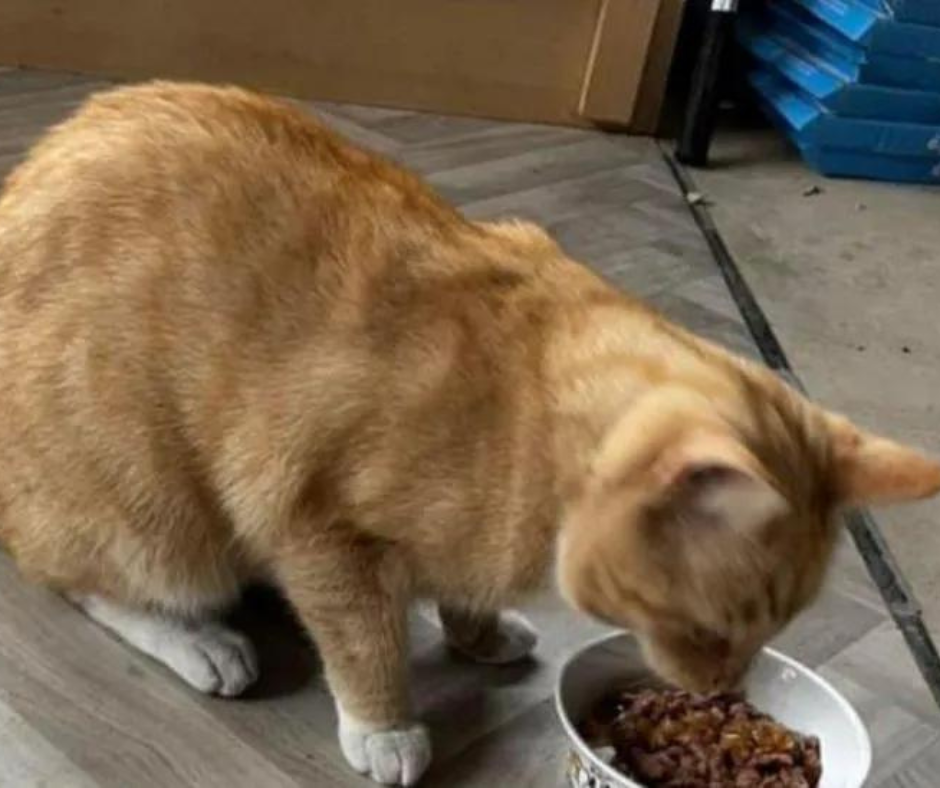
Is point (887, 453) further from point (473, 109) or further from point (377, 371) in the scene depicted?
point (473, 109)

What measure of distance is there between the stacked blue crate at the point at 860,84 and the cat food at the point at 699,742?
1.75 meters

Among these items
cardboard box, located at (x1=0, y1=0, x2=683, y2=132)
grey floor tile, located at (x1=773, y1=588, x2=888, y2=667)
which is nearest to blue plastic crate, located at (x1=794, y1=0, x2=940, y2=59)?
cardboard box, located at (x1=0, y1=0, x2=683, y2=132)

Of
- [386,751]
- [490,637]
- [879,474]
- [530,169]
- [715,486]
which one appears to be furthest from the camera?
[530,169]

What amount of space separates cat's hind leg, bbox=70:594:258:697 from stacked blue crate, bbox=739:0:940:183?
5.98ft

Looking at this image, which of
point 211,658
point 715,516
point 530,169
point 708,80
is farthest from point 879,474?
point 708,80

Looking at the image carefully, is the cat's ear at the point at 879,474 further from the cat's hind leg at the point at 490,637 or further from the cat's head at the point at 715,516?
the cat's hind leg at the point at 490,637

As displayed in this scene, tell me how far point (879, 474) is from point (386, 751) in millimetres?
419

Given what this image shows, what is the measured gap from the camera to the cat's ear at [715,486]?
896mm

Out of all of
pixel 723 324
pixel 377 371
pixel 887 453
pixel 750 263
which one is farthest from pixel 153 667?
pixel 750 263

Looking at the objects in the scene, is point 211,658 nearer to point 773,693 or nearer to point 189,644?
point 189,644

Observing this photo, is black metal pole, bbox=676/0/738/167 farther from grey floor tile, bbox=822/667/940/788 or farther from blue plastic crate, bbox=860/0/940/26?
grey floor tile, bbox=822/667/940/788

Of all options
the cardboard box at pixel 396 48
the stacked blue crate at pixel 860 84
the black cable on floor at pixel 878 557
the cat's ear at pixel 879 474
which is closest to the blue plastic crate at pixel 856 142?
the stacked blue crate at pixel 860 84

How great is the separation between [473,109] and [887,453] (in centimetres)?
183

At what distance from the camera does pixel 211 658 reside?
1270 mm
